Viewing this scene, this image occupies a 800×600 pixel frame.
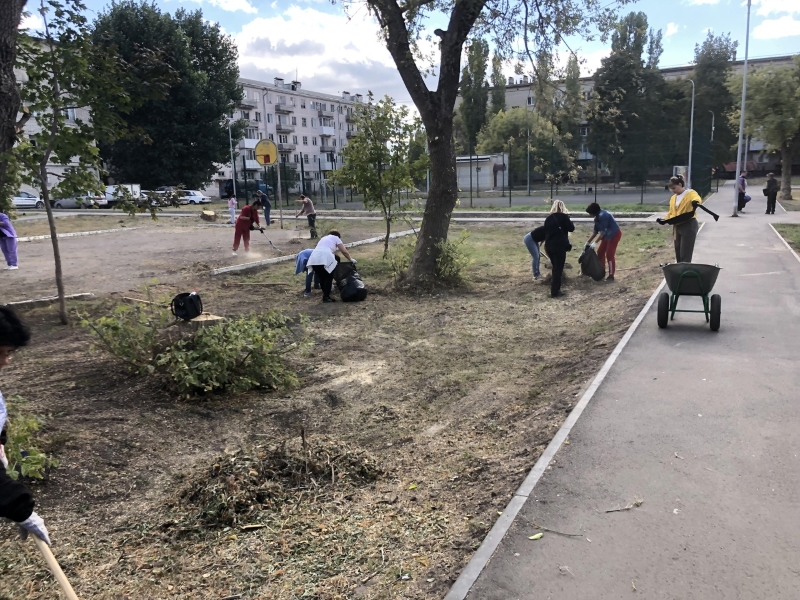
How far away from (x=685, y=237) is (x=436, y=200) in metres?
4.45

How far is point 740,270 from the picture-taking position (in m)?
11.8

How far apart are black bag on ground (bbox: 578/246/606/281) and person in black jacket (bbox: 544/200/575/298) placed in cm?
122

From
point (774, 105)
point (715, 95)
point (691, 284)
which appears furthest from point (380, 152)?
point (715, 95)

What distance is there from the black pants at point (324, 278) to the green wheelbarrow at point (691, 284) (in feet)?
17.4

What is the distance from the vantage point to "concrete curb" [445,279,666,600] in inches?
119

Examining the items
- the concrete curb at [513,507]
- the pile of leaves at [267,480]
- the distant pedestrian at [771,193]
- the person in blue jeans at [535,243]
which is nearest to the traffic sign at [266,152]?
the person in blue jeans at [535,243]

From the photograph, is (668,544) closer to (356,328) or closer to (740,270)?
(356,328)

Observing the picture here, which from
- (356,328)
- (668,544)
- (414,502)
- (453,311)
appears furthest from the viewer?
(453,311)

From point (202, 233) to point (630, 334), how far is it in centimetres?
1812

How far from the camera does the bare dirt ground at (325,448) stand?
10.7 ft

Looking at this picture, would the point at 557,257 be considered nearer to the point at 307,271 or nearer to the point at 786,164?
the point at 307,271

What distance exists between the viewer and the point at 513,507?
3.68 meters

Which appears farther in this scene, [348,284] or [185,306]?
[348,284]

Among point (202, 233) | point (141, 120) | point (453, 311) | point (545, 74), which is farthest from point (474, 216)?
point (141, 120)
